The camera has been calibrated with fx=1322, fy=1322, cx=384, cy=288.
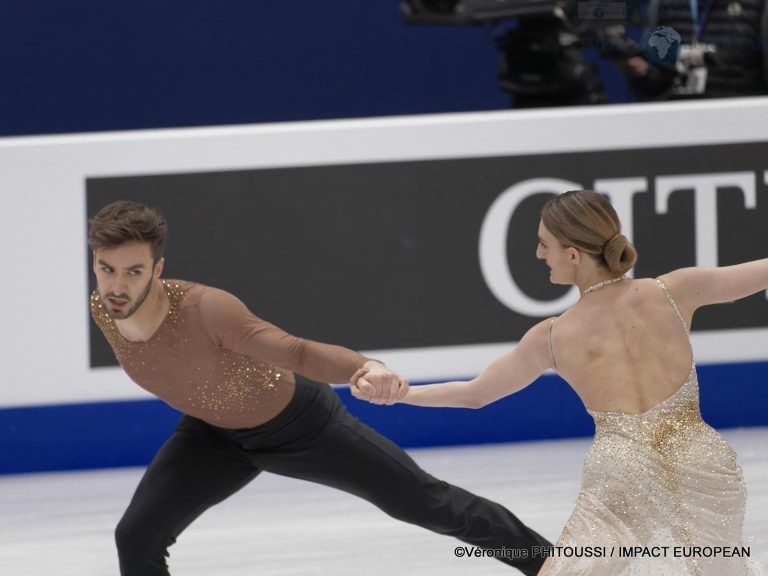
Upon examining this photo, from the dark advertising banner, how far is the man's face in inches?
99.1

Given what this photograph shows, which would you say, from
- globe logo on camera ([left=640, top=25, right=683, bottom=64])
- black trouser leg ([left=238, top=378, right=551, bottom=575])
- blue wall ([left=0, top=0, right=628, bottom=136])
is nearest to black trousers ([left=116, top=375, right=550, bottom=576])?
black trouser leg ([left=238, top=378, right=551, bottom=575])

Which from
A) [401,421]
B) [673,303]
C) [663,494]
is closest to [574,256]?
[673,303]

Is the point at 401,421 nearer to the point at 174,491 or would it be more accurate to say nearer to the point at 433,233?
the point at 433,233

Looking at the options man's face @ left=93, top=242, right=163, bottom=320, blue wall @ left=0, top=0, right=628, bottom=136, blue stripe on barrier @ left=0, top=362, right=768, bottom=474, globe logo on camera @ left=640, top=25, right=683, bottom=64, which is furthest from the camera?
blue wall @ left=0, top=0, right=628, bottom=136

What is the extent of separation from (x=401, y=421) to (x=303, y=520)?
1.28 meters

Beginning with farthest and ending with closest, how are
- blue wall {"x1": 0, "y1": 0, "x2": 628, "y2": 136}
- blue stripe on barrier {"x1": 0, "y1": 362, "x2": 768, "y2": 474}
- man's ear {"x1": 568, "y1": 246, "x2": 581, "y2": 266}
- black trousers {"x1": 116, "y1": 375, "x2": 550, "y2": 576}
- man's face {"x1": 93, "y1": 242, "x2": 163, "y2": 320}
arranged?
blue wall {"x1": 0, "y1": 0, "x2": 628, "y2": 136}
blue stripe on barrier {"x1": 0, "y1": 362, "x2": 768, "y2": 474}
black trousers {"x1": 116, "y1": 375, "x2": 550, "y2": 576}
man's face {"x1": 93, "y1": 242, "x2": 163, "y2": 320}
man's ear {"x1": 568, "y1": 246, "x2": 581, "y2": 266}

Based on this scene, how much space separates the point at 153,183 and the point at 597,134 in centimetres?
197

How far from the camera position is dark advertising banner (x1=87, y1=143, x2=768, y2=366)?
5.79 m

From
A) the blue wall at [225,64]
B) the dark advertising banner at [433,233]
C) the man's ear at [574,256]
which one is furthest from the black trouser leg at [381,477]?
the blue wall at [225,64]

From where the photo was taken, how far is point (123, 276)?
3.20 meters

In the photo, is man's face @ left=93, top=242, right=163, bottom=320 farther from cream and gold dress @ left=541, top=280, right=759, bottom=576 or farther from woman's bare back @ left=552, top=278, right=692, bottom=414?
cream and gold dress @ left=541, top=280, right=759, bottom=576

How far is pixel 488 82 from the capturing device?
8281 mm

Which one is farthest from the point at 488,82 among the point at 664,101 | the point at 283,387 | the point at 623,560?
the point at 623,560

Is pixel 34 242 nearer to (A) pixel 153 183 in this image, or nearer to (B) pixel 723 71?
(A) pixel 153 183
